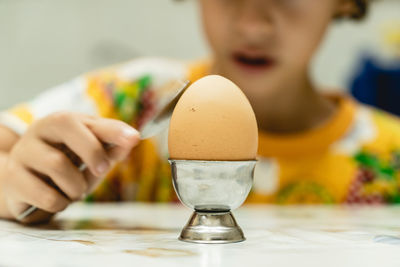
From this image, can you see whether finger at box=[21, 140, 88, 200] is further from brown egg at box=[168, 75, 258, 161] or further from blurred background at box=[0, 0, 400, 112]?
blurred background at box=[0, 0, 400, 112]

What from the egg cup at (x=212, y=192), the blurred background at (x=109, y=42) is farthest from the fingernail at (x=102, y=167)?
the blurred background at (x=109, y=42)

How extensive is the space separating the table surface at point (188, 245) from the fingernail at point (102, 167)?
0.24 ft

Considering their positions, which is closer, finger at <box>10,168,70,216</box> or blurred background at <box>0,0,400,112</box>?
finger at <box>10,168,70,216</box>

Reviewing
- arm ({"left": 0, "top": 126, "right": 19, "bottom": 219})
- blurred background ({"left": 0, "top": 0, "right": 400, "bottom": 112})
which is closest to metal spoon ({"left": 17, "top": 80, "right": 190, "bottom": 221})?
arm ({"left": 0, "top": 126, "right": 19, "bottom": 219})

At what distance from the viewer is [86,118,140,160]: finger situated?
537mm

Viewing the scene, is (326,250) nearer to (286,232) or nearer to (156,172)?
(286,232)

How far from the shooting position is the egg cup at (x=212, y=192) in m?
0.48

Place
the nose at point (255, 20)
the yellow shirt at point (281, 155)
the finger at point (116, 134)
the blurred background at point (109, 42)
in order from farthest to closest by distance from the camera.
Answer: the blurred background at point (109, 42) → the yellow shirt at point (281, 155) → the nose at point (255, 20) → the finger at point (116, 134)

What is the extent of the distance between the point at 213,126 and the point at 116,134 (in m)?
0.12

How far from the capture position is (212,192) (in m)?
0.49

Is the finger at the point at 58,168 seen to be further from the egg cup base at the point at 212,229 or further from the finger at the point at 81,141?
the egg cup base at the point at 212,229

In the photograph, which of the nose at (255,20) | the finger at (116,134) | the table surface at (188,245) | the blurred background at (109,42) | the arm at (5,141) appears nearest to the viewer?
the table surface at (188,245)

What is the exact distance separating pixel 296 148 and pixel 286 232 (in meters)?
0.69

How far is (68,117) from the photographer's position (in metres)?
0.59
